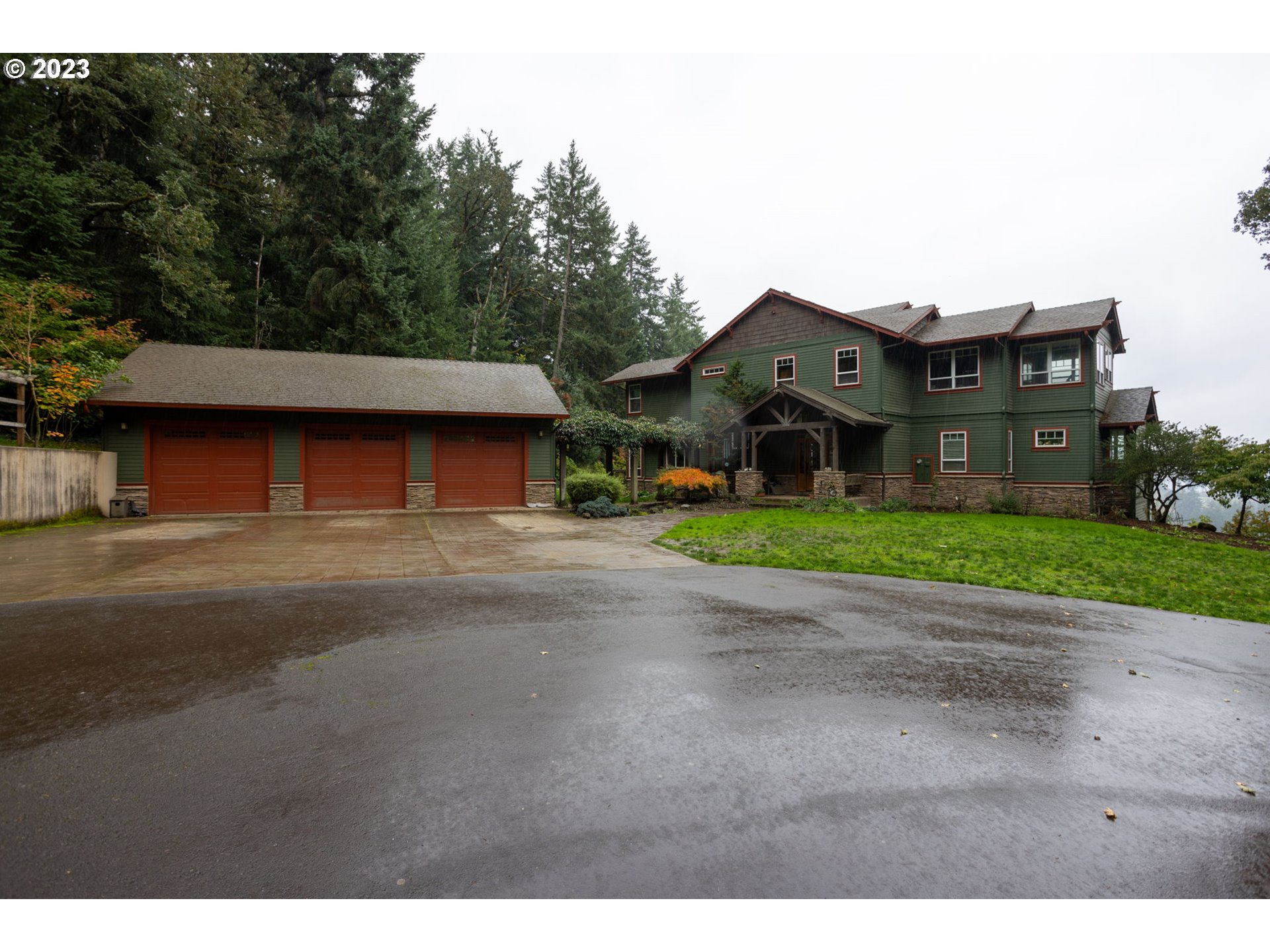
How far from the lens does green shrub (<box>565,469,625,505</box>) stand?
17219 mm

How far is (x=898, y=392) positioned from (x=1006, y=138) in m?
9.23

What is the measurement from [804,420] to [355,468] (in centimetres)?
1564

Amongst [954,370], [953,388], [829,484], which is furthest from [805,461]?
[954,370]

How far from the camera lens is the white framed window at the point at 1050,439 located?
755 inches

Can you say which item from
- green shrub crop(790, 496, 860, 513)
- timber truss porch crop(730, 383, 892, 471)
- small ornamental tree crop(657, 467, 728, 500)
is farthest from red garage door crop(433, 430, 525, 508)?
green shrub crop(790, 496, 860, 513)

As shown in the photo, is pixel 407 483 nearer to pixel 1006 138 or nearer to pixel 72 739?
pixel 72 739

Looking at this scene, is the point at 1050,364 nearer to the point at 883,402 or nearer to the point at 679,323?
the point at 883,402

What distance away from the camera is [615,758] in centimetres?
282

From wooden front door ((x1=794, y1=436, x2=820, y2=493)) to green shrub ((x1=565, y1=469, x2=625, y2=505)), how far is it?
8.06m

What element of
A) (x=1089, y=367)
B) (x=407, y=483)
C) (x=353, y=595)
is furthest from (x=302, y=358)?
(x=1089, y=367)

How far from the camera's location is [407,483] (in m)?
17.4

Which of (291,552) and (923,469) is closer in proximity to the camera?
(291,552)

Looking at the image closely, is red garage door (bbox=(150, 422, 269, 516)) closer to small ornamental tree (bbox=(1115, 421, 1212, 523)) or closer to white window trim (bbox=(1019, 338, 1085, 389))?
white window trim (bbox=(1019, 338, 1085, 389))

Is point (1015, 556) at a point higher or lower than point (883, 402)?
lower
